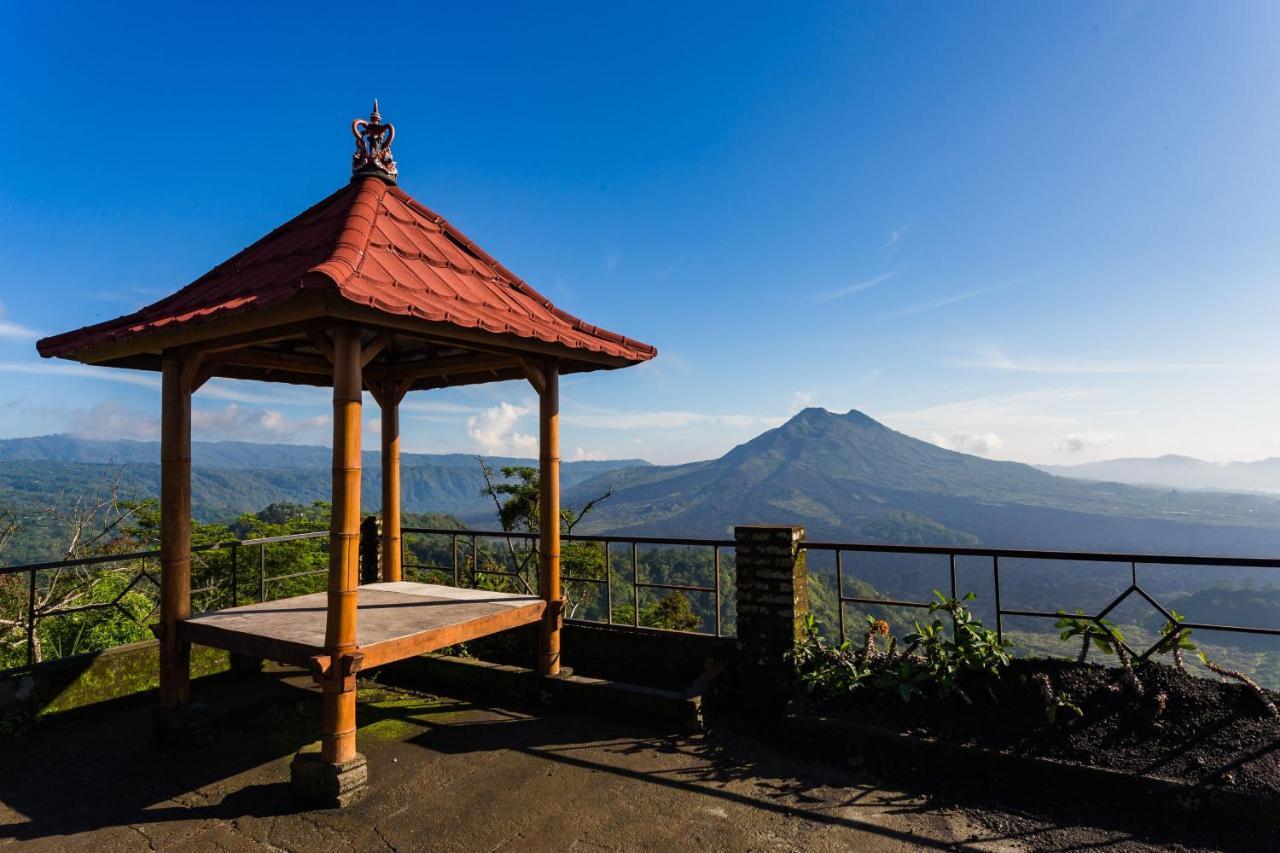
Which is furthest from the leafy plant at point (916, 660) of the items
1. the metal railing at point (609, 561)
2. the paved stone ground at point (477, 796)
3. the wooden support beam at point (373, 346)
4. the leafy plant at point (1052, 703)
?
the wooden support beam at point (373, 346)

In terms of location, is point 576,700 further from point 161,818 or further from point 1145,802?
point 1145,802

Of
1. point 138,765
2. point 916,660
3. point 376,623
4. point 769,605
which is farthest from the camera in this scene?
point 769,605

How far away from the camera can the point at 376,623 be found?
5.37 metres

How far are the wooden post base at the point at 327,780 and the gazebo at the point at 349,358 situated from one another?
1 centimetres

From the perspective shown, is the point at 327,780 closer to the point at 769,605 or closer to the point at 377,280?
the point at 377,280

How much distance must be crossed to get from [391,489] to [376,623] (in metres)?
2.66

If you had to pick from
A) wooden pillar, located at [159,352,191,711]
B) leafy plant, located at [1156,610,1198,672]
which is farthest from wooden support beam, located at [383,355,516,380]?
leafy plant, located at [1156,610,1198,672]

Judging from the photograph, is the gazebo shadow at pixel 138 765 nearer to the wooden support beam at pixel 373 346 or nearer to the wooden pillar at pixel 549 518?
the wooden pillar at pixel 549 518

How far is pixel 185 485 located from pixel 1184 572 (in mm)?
180312

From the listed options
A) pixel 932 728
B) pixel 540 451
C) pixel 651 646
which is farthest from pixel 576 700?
pixel 932 728

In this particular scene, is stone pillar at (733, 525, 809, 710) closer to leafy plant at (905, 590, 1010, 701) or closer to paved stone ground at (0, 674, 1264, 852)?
paved stone ground at (0, 674, 1264, 852)

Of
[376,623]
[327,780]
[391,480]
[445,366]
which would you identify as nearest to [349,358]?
[376,623]

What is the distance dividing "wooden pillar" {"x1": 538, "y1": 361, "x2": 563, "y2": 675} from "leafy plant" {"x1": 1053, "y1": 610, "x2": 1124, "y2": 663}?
4054 millimetres

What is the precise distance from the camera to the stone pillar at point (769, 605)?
5844 mm
